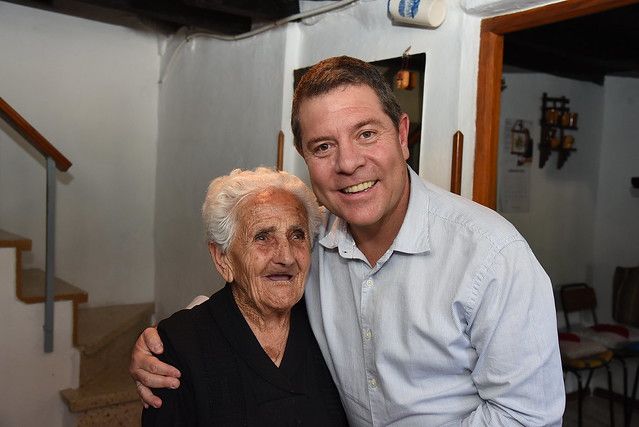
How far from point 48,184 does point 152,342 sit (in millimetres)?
2052

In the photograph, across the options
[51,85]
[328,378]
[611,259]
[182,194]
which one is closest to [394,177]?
[328,378]

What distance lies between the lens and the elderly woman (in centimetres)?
148

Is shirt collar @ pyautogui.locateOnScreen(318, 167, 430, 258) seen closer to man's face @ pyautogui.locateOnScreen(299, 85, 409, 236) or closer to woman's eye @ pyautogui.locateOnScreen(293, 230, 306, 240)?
man's face @ pyautogui.locateOnScreen(299, 85, 409, 236)

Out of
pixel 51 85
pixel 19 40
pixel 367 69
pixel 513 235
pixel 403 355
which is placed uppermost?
pixel 19 40

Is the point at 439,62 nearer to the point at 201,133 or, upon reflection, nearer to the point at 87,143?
the point at 201,133

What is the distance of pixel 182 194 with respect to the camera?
164 inches

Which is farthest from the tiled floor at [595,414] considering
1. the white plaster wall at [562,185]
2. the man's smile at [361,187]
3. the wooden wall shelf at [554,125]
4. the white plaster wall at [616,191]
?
the man's smile at [361,187]

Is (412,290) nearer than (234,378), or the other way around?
(412,290)

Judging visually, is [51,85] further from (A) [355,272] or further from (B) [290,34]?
(A) [355,272]

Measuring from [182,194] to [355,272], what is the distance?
284 centimetres

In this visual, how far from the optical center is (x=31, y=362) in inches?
132

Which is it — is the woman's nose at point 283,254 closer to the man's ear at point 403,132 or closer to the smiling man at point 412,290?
the smiling man at point 412,290

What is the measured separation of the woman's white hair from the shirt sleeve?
0.59 metres

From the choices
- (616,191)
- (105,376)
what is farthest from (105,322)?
(616,191)
